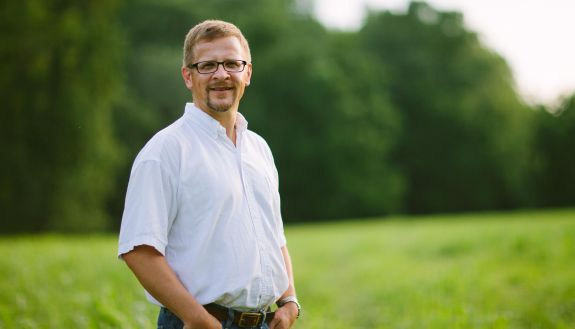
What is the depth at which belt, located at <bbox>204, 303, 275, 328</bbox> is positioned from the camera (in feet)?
8.93

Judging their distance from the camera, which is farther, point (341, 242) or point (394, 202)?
point (394, 202)

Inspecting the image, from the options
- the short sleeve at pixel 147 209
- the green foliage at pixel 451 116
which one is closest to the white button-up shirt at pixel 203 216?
the short sleeve at pixel 147 209

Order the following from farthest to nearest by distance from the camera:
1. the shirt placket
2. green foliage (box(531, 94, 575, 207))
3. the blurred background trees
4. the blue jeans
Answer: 1. green foliage (box(531, 94, 575, 207))
2. the blurred background trees
3. the shirt placket
4. the blue jeans

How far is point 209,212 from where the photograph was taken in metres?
2.67

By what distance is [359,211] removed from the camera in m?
42.0

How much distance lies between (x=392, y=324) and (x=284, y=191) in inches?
1327

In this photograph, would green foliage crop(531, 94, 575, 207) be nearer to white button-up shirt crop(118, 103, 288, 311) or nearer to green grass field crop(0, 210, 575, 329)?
green grass field crop(0, 210, 575, 329)

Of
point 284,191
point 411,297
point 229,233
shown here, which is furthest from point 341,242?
point 284,191

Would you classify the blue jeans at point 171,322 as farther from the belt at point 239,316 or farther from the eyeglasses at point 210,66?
the eyeglasses at point 210,66

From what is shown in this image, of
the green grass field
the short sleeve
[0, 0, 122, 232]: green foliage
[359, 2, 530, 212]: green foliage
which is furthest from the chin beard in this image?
[359, 2, 530, 212]: green foliage

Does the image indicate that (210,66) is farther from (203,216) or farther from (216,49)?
(203,216)

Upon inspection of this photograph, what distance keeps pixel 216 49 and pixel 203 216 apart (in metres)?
A: 0.79

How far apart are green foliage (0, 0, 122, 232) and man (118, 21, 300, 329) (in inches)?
738

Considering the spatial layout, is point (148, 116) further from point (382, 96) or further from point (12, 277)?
point (12, 277)
